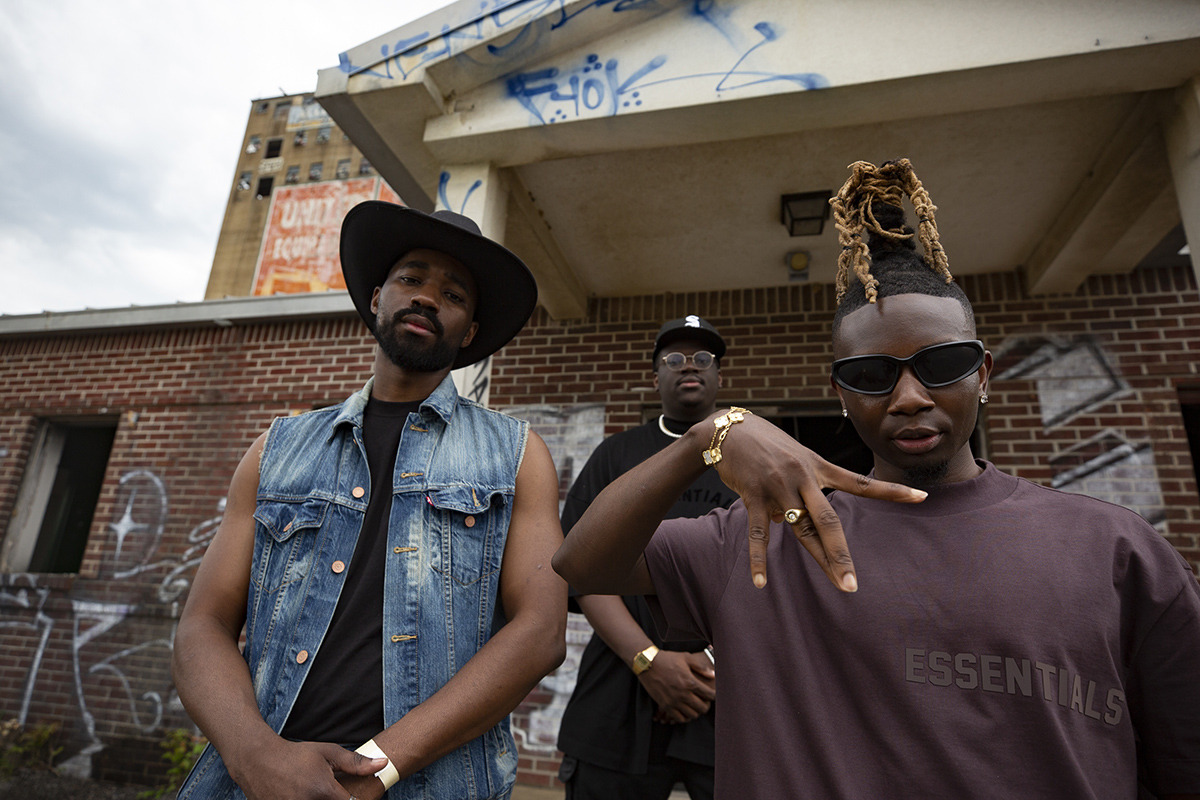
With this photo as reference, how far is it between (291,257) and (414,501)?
87.7 feet

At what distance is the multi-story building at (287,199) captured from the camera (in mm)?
24969

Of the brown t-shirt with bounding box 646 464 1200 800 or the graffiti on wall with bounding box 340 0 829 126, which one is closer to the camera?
the brown t-shirt with bounding box 646 464 1200 800

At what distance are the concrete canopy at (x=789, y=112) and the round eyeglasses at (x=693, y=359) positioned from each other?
116cm

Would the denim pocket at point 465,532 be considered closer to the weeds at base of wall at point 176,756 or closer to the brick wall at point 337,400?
the brick wall at point 337,400

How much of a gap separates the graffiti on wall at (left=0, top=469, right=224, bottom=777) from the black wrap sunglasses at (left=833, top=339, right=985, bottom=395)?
5.46m

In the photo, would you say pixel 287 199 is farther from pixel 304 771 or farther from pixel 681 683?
pixel 304 771

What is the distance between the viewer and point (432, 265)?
6.46ft

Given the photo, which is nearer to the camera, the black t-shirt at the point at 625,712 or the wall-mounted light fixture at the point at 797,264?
the black t-shirt at the point at 625,712

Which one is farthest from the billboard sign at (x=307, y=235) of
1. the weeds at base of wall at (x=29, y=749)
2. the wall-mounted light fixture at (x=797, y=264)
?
the wall-mounted light fixture at (x=797, y=264)

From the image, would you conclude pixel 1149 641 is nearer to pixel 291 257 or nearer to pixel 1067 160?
pixel 1067 160

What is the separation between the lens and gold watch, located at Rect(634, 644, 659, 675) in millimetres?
2094

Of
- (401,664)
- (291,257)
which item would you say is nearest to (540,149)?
(401,664)

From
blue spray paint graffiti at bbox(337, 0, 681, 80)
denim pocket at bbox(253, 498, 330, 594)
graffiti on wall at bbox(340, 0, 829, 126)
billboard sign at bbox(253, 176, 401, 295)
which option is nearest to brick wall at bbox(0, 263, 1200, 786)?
graffiti on wall at bbox(340, 0, 829, 126)

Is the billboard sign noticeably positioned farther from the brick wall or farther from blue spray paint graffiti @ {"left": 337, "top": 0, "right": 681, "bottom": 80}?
blue spray paint graffiti @ {"left": 337, "top": 0, "right": 681, "bottom": 80}
